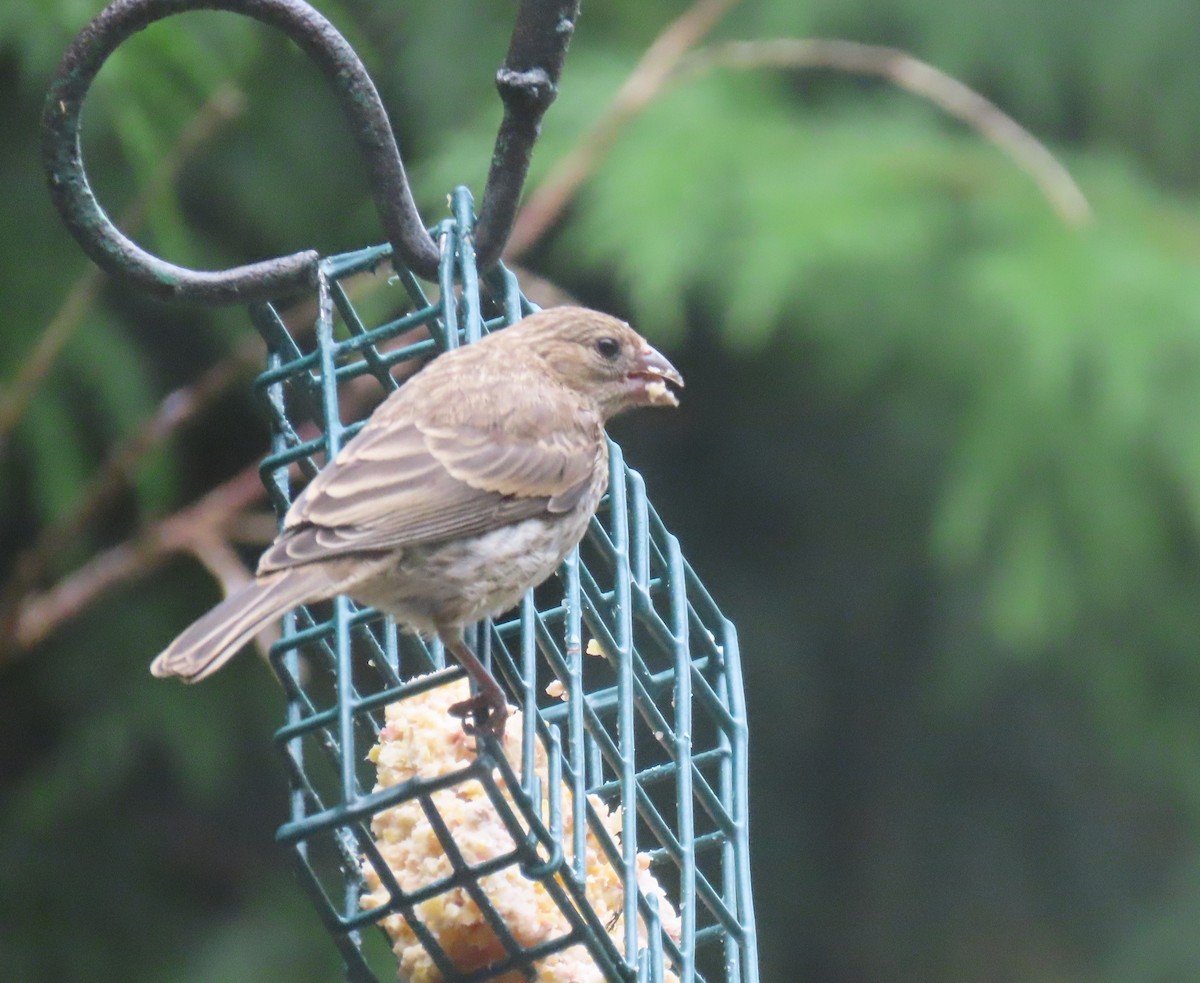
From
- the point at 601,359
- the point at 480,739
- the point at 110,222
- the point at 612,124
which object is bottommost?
the point at 480,739

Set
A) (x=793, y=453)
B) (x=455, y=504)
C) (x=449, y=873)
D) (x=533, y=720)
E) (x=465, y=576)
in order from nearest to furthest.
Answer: (x=533, y=720) → (x=449, y=873) → (x=465, y=576) → (x=455, y=504) → (x=793, y=453)

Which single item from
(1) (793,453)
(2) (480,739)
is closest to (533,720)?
(2) (480,739)

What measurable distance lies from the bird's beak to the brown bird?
147 millimetres

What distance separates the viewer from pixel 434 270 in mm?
3348

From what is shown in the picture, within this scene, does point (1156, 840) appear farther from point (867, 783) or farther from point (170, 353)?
point (170, 353)

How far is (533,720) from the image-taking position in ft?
9.89

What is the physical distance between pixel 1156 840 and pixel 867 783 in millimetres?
1538

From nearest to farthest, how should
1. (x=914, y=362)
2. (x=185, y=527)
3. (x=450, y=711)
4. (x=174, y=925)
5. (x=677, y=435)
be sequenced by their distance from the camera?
1. (x=450, y=711)
2. (x=185, y=527)
3. (x=914, y=362)
4. (x=174, y=925)
5. (x=677, y=435)

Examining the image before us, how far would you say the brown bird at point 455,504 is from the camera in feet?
10.6

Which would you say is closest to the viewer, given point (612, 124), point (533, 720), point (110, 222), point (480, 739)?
point (480, 739)

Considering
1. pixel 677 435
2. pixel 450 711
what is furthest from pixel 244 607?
pixel 677 435

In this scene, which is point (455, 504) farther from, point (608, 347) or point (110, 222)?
point (110, 222)

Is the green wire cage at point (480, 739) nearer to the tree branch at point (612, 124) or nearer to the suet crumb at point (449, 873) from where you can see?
the suet crumb at point (449, 873)

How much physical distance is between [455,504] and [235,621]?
2.02 ft
